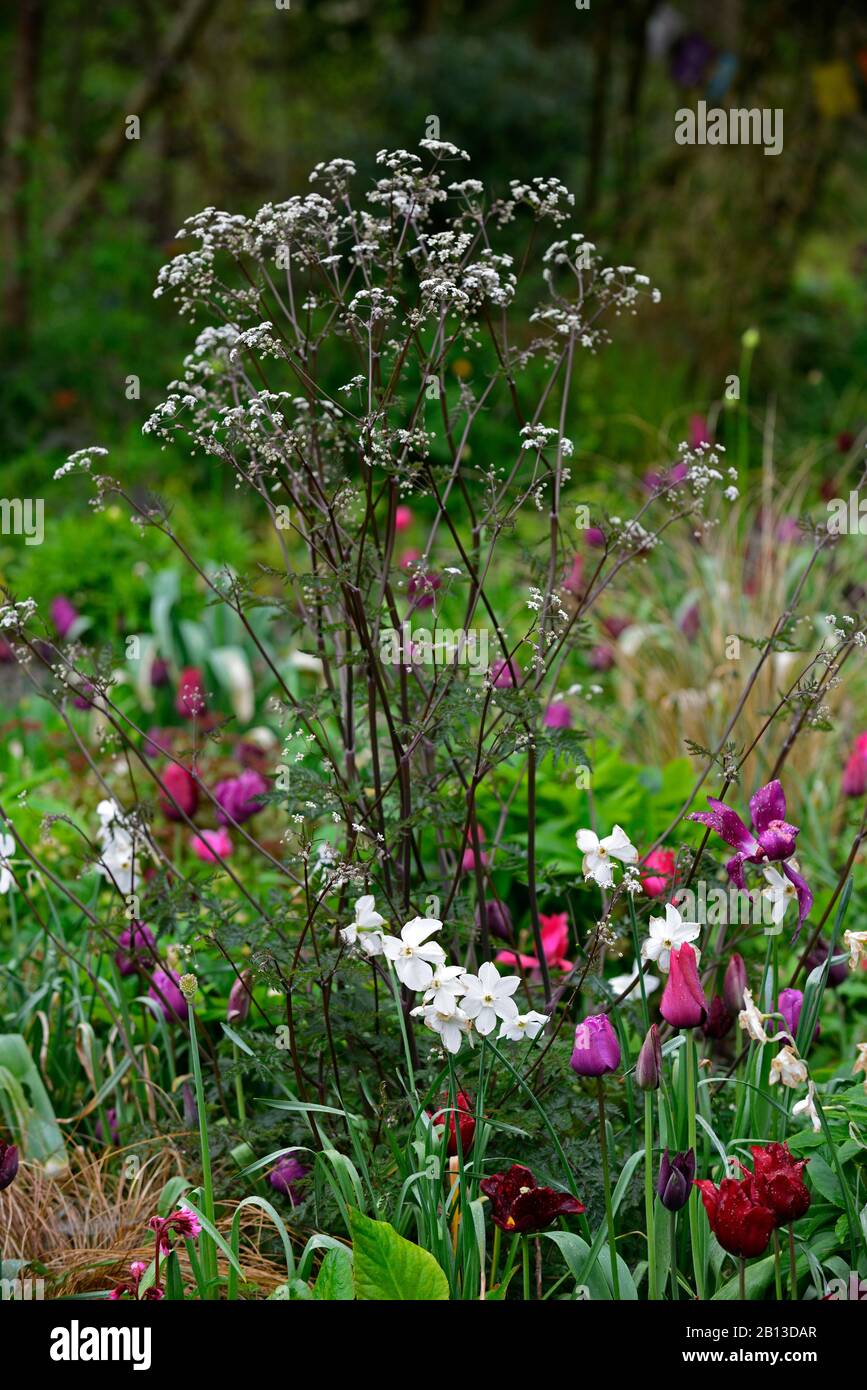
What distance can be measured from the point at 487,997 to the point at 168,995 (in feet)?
2.57

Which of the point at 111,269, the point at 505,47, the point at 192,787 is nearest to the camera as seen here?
the point at 192,787

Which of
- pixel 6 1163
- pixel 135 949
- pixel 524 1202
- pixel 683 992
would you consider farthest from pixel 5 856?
pixel 683 992

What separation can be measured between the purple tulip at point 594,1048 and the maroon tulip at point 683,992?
79mm

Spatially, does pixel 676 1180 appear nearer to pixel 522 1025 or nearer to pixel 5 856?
pixel 522 1025

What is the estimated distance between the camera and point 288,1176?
6.72 ft

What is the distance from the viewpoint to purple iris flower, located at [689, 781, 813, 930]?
179cm

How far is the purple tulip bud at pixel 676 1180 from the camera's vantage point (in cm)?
162

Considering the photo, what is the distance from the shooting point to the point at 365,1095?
2082 millimetres

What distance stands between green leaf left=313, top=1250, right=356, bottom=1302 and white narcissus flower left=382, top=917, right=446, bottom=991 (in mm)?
350

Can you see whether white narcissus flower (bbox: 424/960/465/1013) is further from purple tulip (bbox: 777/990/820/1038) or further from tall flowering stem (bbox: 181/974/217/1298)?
purple tulip (bbox: 777/990/820/1038)

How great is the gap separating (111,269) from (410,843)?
21.5 ft

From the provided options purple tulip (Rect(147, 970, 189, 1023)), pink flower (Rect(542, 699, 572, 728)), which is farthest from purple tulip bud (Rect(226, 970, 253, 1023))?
pink flower (Rect(542, 699, 572, 728))

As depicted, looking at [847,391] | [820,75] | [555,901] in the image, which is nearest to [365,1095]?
[555,901]
